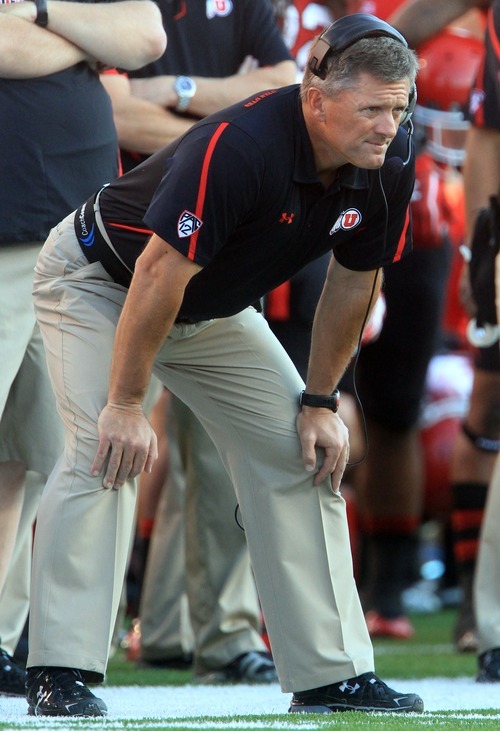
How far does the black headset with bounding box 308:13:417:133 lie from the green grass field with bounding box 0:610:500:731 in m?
1.31

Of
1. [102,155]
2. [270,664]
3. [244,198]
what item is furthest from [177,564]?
[244,198]

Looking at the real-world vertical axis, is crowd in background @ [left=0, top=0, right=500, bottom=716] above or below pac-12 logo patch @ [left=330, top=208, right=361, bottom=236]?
below

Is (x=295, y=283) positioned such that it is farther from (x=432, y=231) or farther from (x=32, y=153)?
(x=432, y=231)

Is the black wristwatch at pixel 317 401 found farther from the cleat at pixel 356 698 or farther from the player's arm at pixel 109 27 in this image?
the player's arm at pixel 109 27

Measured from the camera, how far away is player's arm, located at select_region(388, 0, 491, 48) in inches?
208

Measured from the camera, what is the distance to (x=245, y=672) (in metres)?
4.41

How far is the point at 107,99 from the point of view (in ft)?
12.9

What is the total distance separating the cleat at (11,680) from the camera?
12.5ft

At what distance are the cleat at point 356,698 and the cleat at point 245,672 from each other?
3.47 feet

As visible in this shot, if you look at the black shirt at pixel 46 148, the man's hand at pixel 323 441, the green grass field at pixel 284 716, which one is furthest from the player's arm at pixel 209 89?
the green grass field at pixel 284 716

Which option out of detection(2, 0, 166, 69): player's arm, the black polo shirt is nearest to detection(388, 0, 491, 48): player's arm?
detection(2, 0, 166, 69): player's arm

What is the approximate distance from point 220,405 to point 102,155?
862 millimetres

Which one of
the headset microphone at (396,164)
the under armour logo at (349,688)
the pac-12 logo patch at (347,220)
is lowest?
the under armour logo at (349,688)

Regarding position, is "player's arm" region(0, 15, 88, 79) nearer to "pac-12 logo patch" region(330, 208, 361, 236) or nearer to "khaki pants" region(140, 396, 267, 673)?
"pac-12 logo patch" region(330, 208, 361, 236)
